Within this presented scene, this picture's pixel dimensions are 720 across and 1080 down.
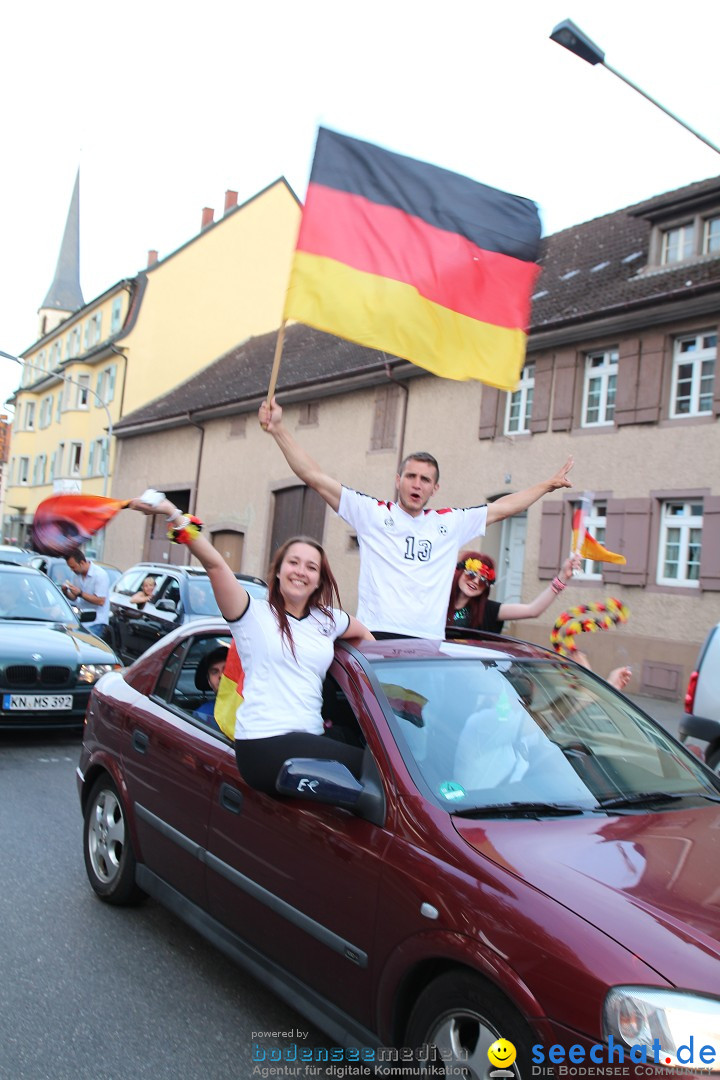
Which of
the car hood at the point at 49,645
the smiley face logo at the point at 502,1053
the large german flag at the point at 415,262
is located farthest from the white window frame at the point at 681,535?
the smiley face logo at the point at 502,1053

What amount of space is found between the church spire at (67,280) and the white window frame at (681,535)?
2291 inches

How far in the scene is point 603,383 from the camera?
56.7 ft

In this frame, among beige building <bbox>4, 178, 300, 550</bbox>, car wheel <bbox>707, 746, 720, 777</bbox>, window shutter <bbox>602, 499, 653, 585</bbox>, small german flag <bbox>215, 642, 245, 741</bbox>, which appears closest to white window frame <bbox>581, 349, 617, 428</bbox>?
window shutter <bbox>602, 499, 653, 585</bbox>

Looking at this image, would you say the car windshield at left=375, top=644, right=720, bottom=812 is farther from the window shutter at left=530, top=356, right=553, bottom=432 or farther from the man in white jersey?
the window shutter at left=530, top=356, right=553, bottom=432

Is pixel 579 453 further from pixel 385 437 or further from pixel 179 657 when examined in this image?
pixel 179 657

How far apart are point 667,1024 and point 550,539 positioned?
1573 cm

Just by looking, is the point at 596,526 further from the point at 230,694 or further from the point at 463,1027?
the point at 463,1027

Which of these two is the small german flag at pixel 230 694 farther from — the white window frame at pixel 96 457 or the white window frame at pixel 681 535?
the white window frame at pixel 96 457

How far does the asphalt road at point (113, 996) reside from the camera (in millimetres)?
3236

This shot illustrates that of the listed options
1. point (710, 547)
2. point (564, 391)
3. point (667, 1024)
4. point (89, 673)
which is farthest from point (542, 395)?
point (667, 1024)

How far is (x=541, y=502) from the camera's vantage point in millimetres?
17922

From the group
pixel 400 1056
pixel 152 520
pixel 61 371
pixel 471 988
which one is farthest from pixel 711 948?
pixel 61 371

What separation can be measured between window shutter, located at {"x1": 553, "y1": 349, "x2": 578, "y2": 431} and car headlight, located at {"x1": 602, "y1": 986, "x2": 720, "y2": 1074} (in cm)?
1595

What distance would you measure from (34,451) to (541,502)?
39191 millimetres
